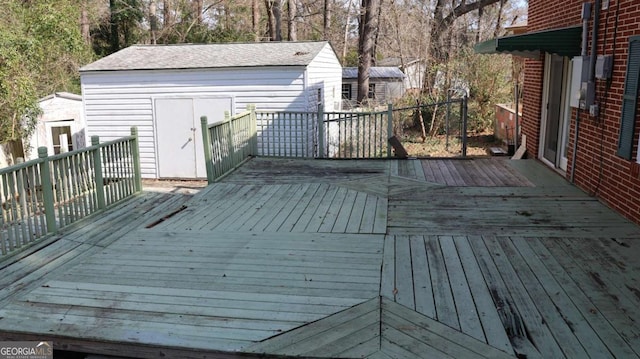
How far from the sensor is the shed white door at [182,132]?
11.7 meters

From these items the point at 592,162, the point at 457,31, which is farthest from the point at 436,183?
the point at 457,31

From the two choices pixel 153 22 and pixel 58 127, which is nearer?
pixel 58 127

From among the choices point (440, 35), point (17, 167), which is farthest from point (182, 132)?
point (440, 35)

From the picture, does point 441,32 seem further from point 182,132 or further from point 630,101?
→ point 630,101

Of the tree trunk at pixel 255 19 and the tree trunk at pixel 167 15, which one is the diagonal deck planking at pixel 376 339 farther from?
the tree trunk at pixel 167 15

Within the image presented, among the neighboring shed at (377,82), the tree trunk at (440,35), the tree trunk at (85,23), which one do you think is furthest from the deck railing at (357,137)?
the neighboring shed at (377,82)

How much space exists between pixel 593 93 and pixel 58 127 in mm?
12984

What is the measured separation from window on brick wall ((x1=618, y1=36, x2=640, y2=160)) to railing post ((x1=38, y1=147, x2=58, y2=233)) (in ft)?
17.6

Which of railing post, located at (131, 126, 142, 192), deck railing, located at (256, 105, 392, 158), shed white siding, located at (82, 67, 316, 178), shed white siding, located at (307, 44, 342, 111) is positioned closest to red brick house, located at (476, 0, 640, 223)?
deck railing, located at (256, 105, 392, 158)

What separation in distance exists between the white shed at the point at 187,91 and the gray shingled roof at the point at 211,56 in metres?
0.02

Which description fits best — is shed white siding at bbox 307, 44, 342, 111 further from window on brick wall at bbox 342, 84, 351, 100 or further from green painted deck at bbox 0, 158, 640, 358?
window on brick wall at bbox 342, 84, 351, 100

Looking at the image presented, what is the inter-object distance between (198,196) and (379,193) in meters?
2.20

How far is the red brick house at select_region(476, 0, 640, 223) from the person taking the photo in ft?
15.6

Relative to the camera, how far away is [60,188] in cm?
508
